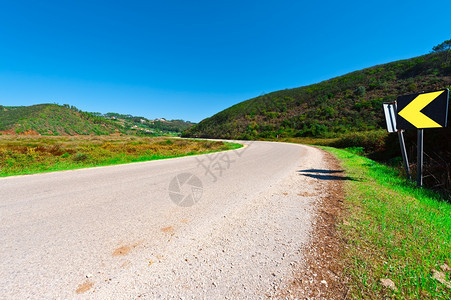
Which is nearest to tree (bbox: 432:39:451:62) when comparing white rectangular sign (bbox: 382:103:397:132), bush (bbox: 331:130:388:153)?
bush (bbox: 331:130:388:153)

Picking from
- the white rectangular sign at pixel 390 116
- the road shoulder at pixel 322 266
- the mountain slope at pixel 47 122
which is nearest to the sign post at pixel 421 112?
the white rectangular sign at pixel 390 116

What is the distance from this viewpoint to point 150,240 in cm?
254

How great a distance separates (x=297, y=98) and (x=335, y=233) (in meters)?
64.2

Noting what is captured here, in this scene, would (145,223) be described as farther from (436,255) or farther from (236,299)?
(436,255)

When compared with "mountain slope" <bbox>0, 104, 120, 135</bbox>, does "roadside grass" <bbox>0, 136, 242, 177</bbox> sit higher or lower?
lower

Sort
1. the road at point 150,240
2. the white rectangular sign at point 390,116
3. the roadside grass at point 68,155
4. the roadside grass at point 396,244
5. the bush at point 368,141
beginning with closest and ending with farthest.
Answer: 1. the roadside grass at point 396,244
2. the road at point 150,240
3. the white rectangular sign at point 390,116
4. the roadside grass at point 68,155
5. the bush at point 368,141

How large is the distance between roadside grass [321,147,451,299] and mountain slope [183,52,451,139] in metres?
33.7

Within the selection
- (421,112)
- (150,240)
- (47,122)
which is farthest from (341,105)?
(47,122)

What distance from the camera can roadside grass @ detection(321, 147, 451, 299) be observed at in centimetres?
159

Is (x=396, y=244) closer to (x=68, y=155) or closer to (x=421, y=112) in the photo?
(x=421, y=112)

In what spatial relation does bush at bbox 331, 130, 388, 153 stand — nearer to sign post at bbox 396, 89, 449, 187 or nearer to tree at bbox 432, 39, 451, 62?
sign post at bbox 396, 89, 449, 187

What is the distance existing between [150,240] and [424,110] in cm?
672

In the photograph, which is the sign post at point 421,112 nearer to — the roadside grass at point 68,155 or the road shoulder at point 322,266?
the road shoulder at point 322,266

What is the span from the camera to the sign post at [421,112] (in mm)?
4066
